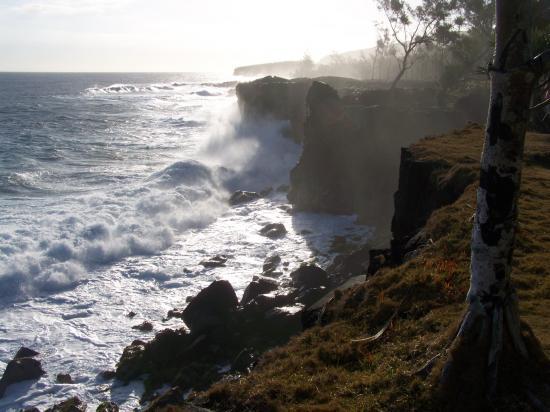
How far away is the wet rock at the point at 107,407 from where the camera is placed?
1550cm

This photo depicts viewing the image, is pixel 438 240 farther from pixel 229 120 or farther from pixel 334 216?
pixel 229 120

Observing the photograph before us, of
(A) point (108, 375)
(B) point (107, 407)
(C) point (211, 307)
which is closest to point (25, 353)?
(A) point (108, 375)

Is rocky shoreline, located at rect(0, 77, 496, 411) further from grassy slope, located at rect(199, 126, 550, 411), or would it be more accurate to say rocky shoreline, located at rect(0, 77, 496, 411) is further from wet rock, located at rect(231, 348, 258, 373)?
grassy slope, located at rect(199, 126, 550, 411)

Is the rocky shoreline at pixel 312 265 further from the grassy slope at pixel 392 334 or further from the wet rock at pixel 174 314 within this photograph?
the grassy slope at pixel 392 334

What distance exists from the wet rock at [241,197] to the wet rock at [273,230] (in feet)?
24.6

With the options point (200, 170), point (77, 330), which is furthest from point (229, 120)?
point (77, 330)

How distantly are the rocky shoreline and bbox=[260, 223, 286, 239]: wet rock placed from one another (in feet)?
0.23

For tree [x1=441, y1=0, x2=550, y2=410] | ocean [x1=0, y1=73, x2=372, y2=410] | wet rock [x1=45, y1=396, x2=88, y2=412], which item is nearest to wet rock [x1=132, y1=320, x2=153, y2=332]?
ocean [x1=0, y1=73, x2=372, y2=410]

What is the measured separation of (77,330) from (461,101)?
33.1 m

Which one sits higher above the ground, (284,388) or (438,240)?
(438,240)

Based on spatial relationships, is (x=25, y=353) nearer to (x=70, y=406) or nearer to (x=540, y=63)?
(x=70, y=406)

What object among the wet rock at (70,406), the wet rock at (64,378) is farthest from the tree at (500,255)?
the wet rock at (64,378)

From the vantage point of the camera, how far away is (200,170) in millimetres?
42500

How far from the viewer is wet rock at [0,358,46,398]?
17.1 metres
